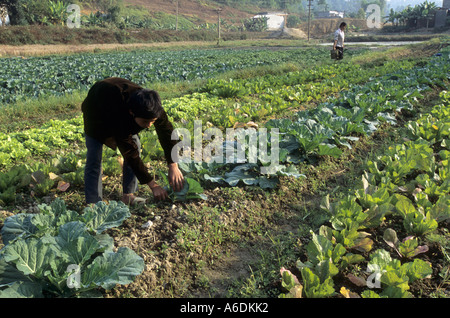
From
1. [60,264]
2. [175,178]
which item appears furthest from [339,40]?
[60,264]

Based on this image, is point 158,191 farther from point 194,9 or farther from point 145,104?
point 194,9

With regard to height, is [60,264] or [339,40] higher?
[339,40]

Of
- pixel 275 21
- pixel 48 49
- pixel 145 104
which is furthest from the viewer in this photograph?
pixel 275 21

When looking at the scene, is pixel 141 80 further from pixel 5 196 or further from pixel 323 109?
pixel 5 196

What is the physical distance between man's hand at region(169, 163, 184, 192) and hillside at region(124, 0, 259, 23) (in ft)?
259

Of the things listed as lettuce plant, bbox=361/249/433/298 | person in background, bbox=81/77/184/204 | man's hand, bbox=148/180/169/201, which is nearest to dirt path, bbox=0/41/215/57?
person in background, bbox=81/77/184/204

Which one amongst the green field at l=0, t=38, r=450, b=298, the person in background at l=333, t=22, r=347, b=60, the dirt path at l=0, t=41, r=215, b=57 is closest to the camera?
the green field at l=0, t=38, r=450, b=298

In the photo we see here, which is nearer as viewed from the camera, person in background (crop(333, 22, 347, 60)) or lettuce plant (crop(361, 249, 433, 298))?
lettuce plant (crop(361, 249, 433, 298))

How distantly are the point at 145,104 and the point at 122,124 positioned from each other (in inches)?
17.4

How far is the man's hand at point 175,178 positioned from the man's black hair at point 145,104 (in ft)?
2.42

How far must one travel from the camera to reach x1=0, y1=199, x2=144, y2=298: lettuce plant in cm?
194

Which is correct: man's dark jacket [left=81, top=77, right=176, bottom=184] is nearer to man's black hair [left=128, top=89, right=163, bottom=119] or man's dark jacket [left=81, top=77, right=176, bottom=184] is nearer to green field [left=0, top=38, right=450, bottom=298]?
man's black hair [left=128, top=89, right=163, bottom=119]

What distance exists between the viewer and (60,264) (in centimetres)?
206
